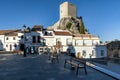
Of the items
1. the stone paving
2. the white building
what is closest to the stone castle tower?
the white building

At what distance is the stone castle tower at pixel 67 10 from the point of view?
84.2 m

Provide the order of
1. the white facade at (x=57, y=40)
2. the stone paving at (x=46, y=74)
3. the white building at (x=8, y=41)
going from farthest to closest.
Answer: the white building at (x=8, y=41), the white facade at (x=57, y=40), the stone paving at (x=46, y=74)

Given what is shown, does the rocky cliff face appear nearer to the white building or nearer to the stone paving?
the white building

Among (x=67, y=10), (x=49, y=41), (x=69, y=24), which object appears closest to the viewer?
(x=49, y=41)

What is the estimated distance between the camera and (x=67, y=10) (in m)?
84.1

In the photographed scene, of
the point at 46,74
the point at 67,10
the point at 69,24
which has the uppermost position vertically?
the point at 67,10

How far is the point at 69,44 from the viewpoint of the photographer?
54656 millimetres

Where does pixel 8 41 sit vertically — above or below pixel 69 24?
below

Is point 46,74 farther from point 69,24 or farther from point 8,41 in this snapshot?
point 69,24

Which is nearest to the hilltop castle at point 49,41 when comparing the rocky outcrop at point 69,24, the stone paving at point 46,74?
the rocky outcrop at point 69,24

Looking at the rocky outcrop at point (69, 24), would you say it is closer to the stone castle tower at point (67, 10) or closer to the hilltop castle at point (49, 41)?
the stone castle tower at point (67, 10)

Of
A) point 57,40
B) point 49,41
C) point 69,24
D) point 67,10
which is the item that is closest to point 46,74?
point 49,41

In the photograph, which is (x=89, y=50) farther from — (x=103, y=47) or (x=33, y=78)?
(x=33, y=78)

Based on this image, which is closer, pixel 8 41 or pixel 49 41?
pixel 49 41
